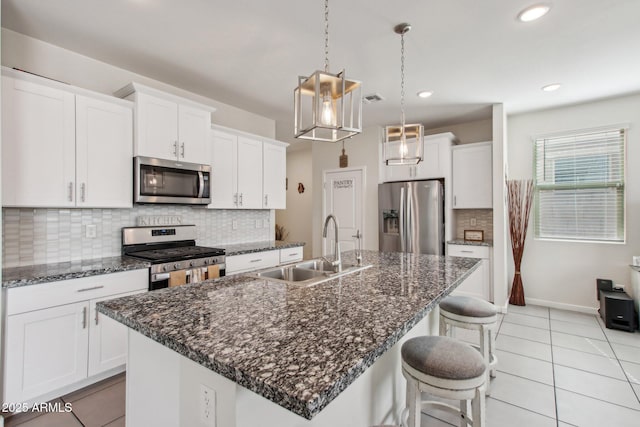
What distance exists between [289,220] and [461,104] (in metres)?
4.30

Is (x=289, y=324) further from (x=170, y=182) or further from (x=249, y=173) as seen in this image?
(x=249, y=173)

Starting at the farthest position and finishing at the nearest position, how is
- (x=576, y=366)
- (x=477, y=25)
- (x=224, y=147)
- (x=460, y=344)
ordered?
(x=224, y=147)
(x=576, y=366)
(x=477, y=25)
(x=460, y=344)

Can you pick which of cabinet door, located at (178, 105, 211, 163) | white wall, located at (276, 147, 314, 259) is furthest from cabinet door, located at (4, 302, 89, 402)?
white wall, located at (276, 147, 314, 259)

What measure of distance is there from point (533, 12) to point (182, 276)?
10.8 feet

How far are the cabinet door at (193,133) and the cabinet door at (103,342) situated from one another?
1.47 m

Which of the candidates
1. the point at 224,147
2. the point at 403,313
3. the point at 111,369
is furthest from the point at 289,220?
the point at 403,313

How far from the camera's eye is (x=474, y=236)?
4.27 meters

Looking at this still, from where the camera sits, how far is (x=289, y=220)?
6957 mm

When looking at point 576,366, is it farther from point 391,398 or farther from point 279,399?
point 279,399

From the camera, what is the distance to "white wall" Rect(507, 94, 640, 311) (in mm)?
3523

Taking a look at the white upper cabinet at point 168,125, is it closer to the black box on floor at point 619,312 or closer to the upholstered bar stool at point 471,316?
the upholstered bar stool at point 471,316

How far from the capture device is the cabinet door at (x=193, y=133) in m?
2.93

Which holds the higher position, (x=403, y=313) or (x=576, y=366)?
(x=403, y=313)

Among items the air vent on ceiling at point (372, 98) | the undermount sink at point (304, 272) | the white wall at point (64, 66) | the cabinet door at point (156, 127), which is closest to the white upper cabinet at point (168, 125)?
the cabinet door at point (156, 127)
